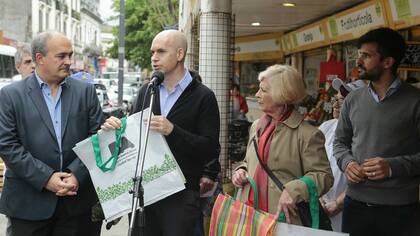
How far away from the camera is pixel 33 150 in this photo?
10.7 ft

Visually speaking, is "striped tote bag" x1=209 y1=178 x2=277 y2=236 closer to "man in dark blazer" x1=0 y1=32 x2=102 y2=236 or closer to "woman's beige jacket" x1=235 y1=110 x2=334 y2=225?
"woman's beige jacket" x1=235 y1=110 x2=334 y2=225

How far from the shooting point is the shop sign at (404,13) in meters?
6.54

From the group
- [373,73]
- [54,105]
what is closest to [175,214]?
[54,105]

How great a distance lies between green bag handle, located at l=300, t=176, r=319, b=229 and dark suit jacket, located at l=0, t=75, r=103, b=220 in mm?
1373

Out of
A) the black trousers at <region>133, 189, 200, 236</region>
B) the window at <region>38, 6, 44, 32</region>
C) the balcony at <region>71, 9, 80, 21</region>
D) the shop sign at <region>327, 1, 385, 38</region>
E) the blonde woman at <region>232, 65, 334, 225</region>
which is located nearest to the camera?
the blonde woman at <region>232, 65, 334, 225</region>

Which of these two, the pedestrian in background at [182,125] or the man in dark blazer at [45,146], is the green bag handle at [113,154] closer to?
the man in dark blazer at [45,146]

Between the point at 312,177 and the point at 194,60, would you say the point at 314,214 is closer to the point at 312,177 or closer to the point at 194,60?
the point at 312,177

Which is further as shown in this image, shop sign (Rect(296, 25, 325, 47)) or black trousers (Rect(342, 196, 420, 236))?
shop sign (Rect(296, 25, 325, 47))

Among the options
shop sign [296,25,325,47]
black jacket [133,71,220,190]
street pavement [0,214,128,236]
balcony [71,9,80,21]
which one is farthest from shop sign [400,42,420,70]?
balcony [71,9,80,21]

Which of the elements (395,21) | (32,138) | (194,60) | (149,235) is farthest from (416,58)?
(32,138)

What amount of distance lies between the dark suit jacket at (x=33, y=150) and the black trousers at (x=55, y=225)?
0.17 feet

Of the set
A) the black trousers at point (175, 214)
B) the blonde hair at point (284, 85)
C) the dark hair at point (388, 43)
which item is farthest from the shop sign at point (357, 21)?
the black trousers at point (175, 214)

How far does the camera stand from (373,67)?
327 cm

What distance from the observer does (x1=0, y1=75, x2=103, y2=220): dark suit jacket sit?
318 centimetres
